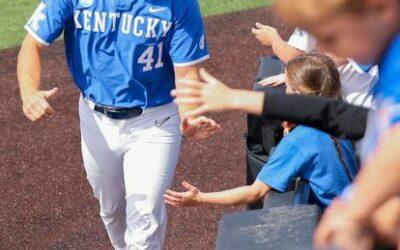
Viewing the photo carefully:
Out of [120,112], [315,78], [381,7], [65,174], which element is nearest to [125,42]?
[120,112]

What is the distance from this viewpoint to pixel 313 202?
328cm

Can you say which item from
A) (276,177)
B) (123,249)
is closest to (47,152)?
(123,249)

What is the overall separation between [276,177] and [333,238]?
1.38 metres

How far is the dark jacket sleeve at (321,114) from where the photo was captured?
234 centimetres

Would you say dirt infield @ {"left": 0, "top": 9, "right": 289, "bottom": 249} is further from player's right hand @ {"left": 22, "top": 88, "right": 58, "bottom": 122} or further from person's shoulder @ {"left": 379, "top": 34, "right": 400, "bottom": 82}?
person's shoulder @ {"left": 379, "top": 34, "right": 400, "bottom": 82}

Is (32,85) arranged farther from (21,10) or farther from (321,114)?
(21,10)

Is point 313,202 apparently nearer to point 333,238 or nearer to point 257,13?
point 333,238

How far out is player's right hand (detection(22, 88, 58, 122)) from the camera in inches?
143

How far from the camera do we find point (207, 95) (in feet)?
7.48

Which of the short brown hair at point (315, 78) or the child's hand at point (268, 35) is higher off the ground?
the short brown hair at point (315, 78)

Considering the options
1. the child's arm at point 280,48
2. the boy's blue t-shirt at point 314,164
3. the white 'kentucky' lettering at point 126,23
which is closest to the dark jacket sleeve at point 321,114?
the boy's blue t-shirt at point 314,164

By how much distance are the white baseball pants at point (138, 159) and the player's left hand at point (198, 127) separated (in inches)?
14.4

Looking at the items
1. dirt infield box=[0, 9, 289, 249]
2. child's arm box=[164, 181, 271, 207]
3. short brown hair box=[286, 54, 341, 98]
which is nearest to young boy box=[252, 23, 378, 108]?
short brown hair box=[286, 54, 341, 98]

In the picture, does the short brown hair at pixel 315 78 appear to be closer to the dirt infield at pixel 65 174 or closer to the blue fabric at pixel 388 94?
the blue fabric at pixel 388 94
